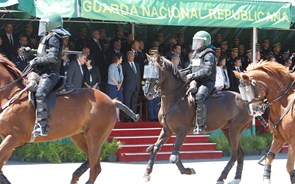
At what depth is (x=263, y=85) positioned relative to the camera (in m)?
13.4

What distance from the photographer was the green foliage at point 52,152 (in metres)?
18.7

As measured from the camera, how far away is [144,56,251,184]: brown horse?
14789 millimetres

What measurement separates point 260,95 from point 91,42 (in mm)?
8252

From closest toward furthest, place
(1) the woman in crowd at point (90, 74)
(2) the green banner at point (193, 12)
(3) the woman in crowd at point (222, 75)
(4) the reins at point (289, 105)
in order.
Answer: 1. (4) the reins at point (289, 105)
2. (2) the green banner at point (193, 12)
3. (1) the woman in crowd at point (90, 74)
4. (3) the woman in crowd at point (222, 75)

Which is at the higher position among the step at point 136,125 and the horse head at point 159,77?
the horse head at point 159,77

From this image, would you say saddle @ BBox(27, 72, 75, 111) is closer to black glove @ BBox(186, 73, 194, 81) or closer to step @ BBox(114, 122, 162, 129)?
black glove @ BBox(186, 73, 194, 81)

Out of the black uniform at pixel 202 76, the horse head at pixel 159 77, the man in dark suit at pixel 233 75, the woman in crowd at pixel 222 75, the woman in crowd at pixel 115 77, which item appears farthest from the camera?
the man in dark suit at pixel 233 75

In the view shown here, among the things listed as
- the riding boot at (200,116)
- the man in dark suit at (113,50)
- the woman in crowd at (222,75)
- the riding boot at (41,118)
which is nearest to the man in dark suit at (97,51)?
the man in dark suit at (113,50)

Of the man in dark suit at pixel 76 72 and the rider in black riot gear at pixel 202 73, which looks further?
the man in dark suit at pixel 76 72

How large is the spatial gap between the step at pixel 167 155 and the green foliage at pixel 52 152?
361 millimetres

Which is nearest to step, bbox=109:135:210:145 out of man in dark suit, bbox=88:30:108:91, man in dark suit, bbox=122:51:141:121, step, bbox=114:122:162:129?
step, bbox=114:122:162:129

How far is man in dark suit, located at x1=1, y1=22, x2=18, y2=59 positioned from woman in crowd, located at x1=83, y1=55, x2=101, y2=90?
5.91ft

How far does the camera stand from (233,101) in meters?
15.8

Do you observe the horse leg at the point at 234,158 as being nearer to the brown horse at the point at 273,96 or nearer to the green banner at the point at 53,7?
the brown horse at the point at 273,96
